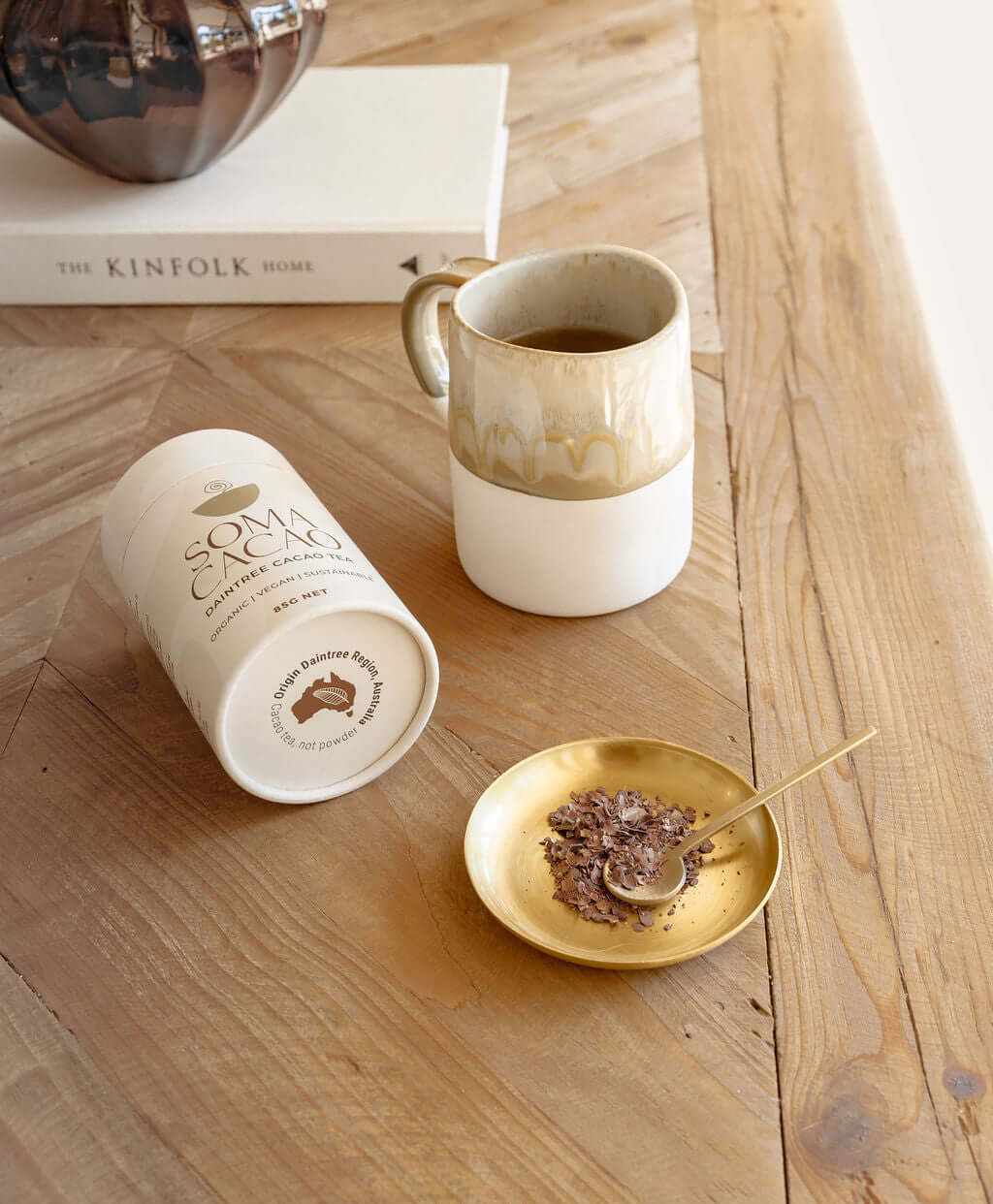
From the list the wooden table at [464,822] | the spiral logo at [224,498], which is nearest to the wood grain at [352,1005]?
the wooden table at [464,822]

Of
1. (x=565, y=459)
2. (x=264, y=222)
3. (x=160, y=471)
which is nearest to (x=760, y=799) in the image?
(x=565, y=459)

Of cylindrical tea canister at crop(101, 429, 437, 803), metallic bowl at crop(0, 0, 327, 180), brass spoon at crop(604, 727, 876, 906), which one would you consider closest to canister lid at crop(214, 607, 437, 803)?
cylindrical tea canister at crop(101, 429, 437, 803)

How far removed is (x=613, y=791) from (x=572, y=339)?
0.20m

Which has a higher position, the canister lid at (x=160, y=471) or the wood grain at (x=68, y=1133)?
the canister lid at (x=160, y=471)

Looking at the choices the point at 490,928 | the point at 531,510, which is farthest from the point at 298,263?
the point at 490,928

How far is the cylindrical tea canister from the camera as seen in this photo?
1.36 ft

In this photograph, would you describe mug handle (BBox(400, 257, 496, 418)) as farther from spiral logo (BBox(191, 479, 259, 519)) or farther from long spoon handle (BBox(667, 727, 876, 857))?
long spoon handle (BBox(667, 727, 876, 857))

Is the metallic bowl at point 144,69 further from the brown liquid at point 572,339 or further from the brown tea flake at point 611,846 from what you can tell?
the brown tea flake at point 611,846

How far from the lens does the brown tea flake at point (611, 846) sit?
412mm

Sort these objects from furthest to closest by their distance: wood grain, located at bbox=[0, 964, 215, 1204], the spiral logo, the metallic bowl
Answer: the metallic bowl, the spiral logo, wood grain, located at bbox=[0, 964, 215, 1204]

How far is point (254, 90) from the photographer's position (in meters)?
0.71

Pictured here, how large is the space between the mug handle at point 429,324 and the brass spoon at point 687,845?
26 centimetres

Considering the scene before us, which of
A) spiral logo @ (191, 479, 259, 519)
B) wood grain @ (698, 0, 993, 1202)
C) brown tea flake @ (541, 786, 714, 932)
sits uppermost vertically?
spiral logo @ (191, 479, 259, 519)

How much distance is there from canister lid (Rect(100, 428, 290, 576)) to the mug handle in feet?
0.34
